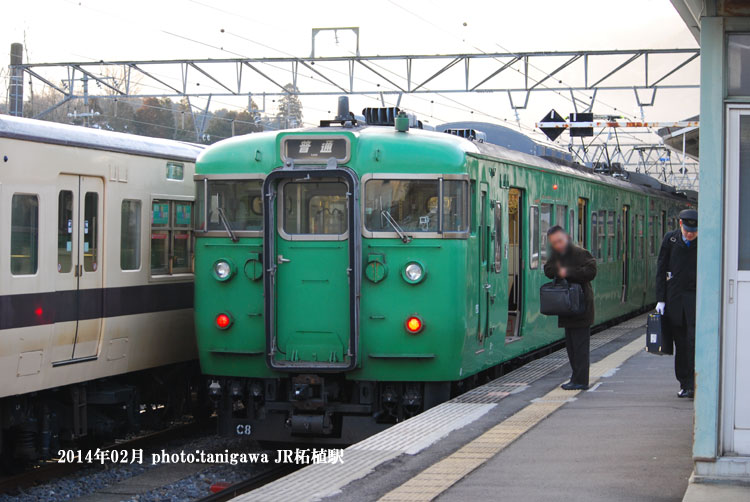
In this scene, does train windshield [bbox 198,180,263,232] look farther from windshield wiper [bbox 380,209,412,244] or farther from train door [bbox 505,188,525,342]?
train door [bbox 505,188,525,342]

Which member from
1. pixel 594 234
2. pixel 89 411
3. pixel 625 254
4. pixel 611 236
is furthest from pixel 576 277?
pixel 625 254

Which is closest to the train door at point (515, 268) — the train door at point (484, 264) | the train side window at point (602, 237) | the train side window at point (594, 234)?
the train door at point (484, 264)

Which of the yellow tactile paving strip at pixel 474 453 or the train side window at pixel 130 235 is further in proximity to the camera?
the train side window at pixel 130 235

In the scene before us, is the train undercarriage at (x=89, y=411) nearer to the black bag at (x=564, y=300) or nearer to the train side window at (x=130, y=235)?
the train side window at (x=130, y=235)

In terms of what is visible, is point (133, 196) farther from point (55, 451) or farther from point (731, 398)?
point (731, 398)

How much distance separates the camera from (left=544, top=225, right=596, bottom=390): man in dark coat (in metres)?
10.5

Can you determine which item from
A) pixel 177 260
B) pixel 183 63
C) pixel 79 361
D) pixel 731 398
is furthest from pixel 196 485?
pixel 183 63

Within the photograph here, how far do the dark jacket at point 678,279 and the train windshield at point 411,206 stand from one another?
1846 millimetres

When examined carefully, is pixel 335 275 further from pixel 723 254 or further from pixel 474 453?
pixel 723 254

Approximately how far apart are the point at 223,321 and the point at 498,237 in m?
3.12

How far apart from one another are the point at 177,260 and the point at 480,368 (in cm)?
349

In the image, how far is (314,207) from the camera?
32.5 feet

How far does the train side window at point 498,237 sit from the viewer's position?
1126 cm

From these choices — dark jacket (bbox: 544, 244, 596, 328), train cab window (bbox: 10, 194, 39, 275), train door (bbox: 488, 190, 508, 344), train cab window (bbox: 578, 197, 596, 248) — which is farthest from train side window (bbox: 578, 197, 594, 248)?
train cab window (bbox: 10, 194, 39, 275)
